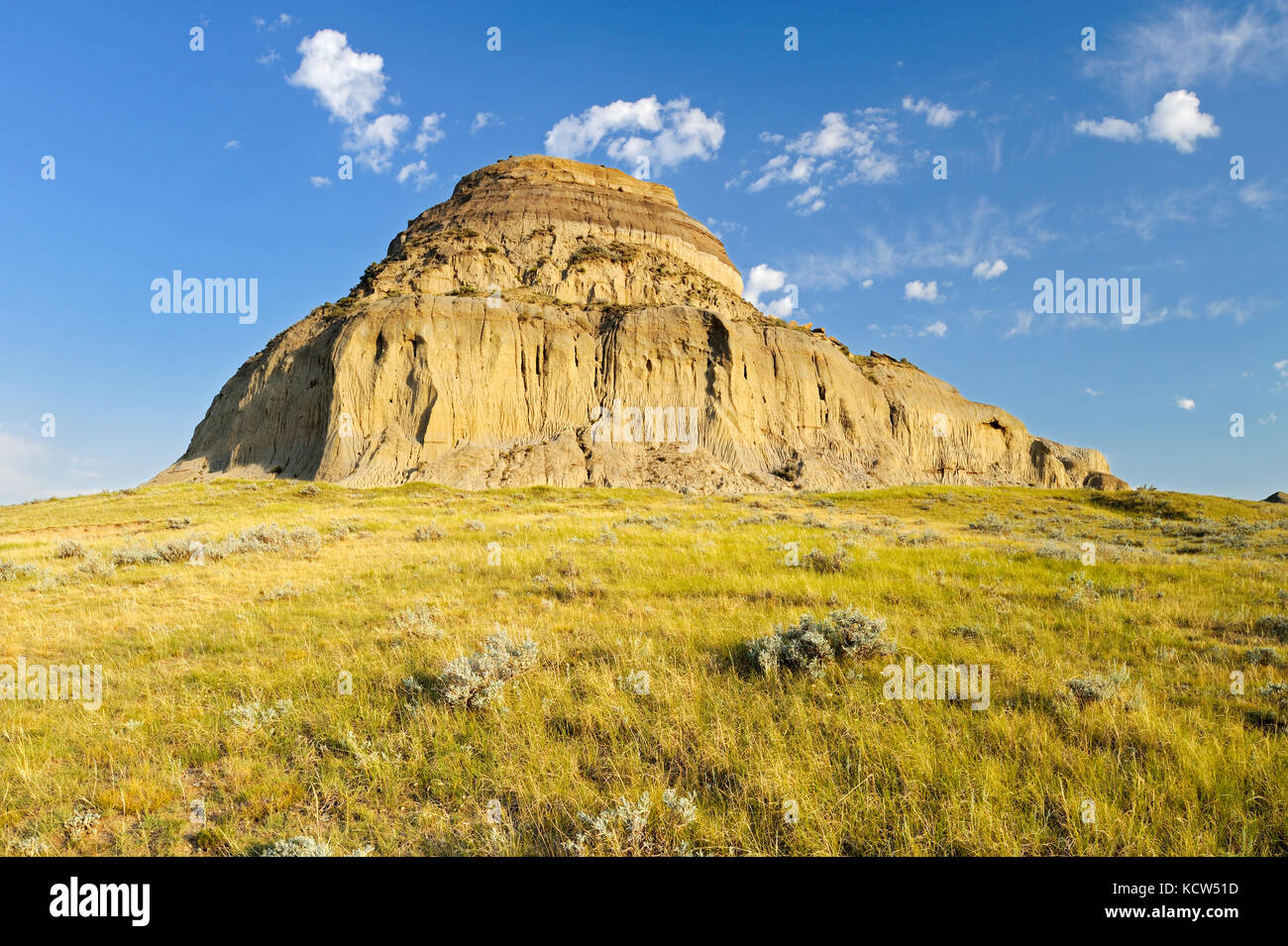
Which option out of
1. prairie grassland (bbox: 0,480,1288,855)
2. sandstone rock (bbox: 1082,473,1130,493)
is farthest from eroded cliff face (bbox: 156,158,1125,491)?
prairie grassland (bbox: 0,480,1288,855)

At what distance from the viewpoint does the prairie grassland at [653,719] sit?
10.6 feet

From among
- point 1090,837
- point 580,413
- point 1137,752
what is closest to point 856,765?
point 1090,837

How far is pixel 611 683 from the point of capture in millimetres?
5000

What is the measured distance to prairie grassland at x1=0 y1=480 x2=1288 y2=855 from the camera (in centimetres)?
323

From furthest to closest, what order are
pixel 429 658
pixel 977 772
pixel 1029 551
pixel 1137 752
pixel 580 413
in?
1. pixel 580 413
2. pixel 1029 551
3. pixel 429 658
4. pixel 1137 752
5. pixel 977 772

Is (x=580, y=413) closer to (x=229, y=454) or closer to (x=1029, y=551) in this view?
(x=229, y=454)

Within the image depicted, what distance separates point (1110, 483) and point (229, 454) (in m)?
93.8

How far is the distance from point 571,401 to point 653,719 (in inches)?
1882

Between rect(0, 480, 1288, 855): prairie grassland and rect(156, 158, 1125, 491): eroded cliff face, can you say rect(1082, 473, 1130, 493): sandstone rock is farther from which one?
rect(0, 480, 1288, 855): prairie grassland

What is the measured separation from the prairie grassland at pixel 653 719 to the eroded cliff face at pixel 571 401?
3598 centimetres

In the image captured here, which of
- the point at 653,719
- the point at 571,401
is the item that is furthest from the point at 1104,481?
the point at 653,719

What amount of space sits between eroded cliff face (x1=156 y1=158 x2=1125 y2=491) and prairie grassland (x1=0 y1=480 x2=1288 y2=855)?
118 feet

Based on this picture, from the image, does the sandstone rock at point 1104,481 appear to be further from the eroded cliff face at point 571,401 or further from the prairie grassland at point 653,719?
the prairie grassland at point 653,719

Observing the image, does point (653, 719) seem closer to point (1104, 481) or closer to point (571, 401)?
point (571, 401)
